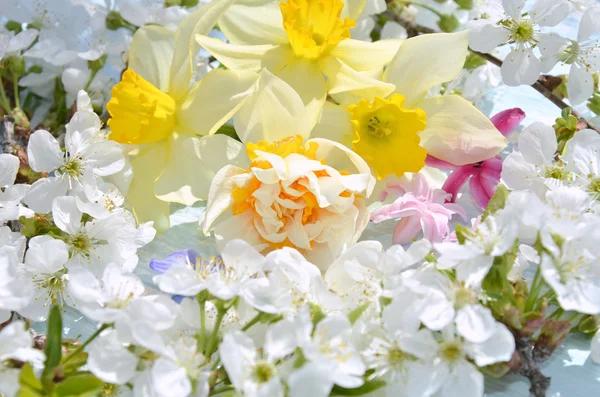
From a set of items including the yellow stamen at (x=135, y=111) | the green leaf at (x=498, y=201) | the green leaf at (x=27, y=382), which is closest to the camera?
the green leaf at (x=27, y=382)

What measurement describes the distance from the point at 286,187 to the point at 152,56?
6.9 inches

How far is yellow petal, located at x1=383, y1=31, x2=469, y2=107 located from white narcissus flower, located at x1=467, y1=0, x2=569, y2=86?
0.06 ft

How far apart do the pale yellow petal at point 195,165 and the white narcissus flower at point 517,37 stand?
20 centimetres

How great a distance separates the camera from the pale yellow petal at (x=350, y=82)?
0.54 metres

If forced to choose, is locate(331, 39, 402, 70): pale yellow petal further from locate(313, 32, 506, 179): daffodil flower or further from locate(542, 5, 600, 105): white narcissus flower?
locate(542, 5, 600, 105): white narcissus flower

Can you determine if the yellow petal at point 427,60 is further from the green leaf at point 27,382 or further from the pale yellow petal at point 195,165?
the green leaf at point 27,382

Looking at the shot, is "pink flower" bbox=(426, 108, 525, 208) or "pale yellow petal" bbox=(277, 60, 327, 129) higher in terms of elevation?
"pale yellow petal" bbox=(277, 60, 327, 129)

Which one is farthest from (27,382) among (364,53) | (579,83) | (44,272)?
(579,83)

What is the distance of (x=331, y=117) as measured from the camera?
57 centimetres

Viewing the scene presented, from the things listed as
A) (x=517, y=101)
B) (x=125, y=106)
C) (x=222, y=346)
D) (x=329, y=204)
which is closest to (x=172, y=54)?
(x=125, y=106)

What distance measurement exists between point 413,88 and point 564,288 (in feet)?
0.76

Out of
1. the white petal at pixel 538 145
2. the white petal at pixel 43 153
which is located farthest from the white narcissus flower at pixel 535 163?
the white petal at pixel 43 153

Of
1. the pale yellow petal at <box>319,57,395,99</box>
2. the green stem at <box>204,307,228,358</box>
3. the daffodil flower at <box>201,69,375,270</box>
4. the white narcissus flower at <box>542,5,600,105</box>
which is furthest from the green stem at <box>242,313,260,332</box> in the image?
the white narcissus flower at <box>542,5,600,105</box>

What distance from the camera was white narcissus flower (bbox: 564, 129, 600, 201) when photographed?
49 cm
